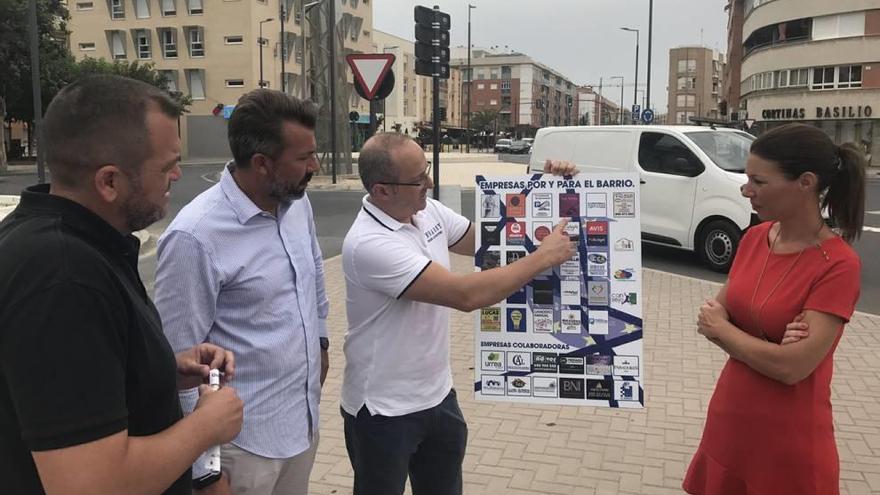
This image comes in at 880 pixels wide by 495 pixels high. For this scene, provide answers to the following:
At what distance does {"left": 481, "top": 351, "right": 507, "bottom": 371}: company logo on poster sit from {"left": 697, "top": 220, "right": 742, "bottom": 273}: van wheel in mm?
7732

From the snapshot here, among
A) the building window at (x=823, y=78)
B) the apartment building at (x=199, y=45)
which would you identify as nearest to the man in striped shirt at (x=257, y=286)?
the building window at (x=823, y=78)

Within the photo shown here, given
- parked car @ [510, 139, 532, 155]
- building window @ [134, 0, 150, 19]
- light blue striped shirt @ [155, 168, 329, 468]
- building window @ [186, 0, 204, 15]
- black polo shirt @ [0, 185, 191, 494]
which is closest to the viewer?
black polo shirt @ [0, 185, 191, 494]

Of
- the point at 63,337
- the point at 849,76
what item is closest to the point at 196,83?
the point at 849,76

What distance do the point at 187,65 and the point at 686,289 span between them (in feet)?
180

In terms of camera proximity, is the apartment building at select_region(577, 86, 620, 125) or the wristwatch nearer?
the wristwatch

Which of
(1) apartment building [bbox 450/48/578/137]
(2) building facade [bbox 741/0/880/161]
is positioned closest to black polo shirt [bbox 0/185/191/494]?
(2) building facade [bbox 741/0/880/161]

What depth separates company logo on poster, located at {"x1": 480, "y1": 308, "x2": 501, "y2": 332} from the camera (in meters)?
2.69

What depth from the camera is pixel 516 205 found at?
2697 mm

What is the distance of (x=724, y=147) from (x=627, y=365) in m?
8.31

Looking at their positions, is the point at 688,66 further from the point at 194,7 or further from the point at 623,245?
the point at 623,245

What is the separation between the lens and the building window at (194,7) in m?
55.2

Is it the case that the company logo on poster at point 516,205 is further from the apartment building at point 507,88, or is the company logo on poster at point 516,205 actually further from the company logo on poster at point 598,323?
the apartment building at point 507,88

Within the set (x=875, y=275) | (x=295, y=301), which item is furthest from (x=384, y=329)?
(x=875, y=275)

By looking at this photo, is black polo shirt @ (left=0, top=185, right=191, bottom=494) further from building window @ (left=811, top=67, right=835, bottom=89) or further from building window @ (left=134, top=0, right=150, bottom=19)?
building window @ (left=134, top=0, right=150, bottom=19)
